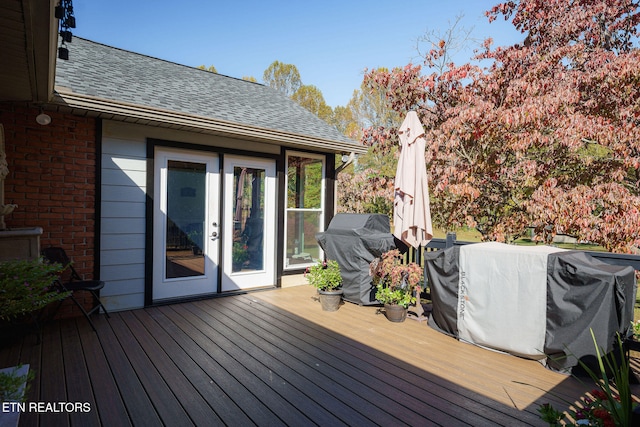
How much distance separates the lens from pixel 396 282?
4.18m

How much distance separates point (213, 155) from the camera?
17.1 ft

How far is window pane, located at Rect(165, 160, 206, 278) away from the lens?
4.88 m

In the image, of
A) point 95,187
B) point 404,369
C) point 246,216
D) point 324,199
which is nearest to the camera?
point 404,369

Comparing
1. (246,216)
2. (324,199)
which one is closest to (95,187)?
(246,216)

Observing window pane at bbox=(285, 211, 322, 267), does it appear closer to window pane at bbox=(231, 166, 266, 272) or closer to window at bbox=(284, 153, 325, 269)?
window at bbox=(284, 153, 325, 269)

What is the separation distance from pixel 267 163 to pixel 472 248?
11.3 feet

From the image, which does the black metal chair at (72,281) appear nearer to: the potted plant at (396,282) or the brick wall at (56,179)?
A: the brick wall at (56,179)

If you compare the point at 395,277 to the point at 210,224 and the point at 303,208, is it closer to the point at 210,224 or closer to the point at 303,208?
the point at 303,208

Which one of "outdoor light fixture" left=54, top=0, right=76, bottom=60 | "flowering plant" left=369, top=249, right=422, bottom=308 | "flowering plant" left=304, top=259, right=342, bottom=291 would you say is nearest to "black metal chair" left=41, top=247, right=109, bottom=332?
"outdoor light fixture" left=54, top=0, right=76, bottom=60

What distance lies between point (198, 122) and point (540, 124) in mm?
4251

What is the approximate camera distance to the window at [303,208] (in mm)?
6031

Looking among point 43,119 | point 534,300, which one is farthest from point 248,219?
point 534,300

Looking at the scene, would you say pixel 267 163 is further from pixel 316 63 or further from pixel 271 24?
pixel 316 63

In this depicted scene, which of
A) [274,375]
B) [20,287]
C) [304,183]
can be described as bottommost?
[274,375]
